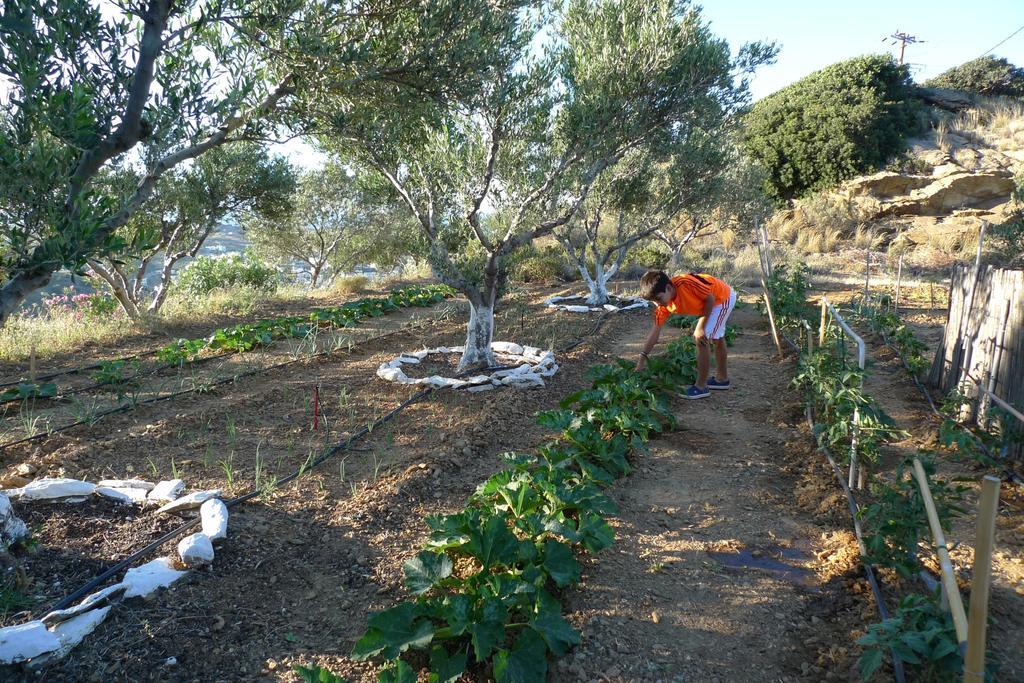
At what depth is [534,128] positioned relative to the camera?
7.09 meters

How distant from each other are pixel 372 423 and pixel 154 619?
287cm

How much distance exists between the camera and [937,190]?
65.2 ft

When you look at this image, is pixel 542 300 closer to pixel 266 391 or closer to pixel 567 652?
pixel 266 391

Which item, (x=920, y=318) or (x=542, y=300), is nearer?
(x=920, y=318)

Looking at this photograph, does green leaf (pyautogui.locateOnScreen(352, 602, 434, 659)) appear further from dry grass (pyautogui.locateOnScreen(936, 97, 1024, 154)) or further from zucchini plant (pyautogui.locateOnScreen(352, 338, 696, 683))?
dry grass (pyautogui.locateOnScreen(936, 97, 1024, 154))

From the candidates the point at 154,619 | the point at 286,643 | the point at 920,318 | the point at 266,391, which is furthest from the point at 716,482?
the point at 920,318

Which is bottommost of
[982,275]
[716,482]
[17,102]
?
[716,482]

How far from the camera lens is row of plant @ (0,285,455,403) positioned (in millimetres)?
6559

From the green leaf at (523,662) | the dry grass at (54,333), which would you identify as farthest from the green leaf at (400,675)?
the dry grass at (54,333)

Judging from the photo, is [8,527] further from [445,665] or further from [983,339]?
[983,339]

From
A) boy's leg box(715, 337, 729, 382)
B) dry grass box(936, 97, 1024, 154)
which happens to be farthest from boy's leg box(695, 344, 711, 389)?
dry grass box(936, 97, 1024, 154)

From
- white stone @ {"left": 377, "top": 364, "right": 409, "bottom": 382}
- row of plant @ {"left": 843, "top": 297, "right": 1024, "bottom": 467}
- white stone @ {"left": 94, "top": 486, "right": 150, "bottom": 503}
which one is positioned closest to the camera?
white stone @ {"left": 94, "top": 486, "right": 150, "bottom": 503}

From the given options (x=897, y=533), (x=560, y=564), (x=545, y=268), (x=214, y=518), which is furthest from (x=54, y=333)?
(x=545, y=268)

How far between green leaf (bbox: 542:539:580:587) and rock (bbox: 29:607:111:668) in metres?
2.03
